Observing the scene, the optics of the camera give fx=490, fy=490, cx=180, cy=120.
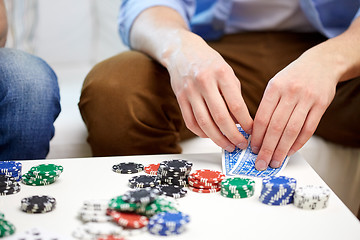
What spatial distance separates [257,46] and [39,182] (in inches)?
33.5

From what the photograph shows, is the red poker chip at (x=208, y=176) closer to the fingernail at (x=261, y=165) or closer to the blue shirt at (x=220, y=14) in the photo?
the fingernail at (x=261, y=165)

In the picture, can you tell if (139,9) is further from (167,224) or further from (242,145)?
(167,224)

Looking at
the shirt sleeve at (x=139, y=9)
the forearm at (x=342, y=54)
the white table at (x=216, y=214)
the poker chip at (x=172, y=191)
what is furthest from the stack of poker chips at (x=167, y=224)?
the shirt sleeve at (x=139, y=9)

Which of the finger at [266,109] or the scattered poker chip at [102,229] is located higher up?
the finger at [266,109]

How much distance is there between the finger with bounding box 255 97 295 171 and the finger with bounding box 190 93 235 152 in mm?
70

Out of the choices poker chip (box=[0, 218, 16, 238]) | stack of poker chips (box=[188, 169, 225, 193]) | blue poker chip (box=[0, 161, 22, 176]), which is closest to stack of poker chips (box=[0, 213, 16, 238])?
poker chip (box=[0, 218, 16, 238])

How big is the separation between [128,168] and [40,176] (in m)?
0.17

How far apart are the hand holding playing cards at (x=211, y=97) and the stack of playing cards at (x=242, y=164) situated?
0.04ft

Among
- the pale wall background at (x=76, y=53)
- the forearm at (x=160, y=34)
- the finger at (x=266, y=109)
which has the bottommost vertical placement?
the pale wall background at (x=76, y=53)

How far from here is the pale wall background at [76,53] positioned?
56.4 inches

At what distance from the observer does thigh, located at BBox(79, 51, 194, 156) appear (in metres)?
1.28

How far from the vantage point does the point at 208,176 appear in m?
0.89

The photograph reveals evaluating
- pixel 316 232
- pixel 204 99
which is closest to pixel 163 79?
pixel 204 99

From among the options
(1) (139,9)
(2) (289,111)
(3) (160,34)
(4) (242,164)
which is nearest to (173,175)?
(4) (242,164)
